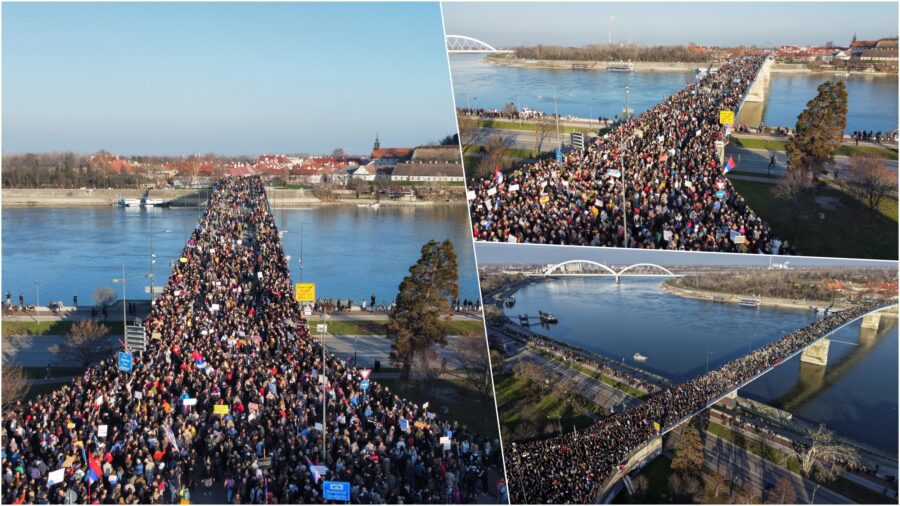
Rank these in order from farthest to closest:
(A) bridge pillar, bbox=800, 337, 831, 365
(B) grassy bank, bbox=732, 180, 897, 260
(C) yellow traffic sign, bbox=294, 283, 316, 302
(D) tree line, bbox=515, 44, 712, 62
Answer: (C) yellow traffic sign, bbox=294, 283, 316, 302 < (A) bridge pillar, bbox=800, 337, 831, 365 < (D) tree line, bbox=515, 44, 712, 62 < (B) grassy bank, bbox=732, 180, 897, 260

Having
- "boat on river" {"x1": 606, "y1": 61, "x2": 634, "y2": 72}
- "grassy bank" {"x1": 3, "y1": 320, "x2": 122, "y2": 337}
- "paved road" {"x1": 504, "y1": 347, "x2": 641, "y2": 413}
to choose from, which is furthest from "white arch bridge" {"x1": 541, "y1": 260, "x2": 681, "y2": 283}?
"grassy bank" {"x1": 3, "y1": 320, "x2": 122, "y2": 337}

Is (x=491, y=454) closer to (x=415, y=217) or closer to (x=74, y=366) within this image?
(x=74, y=366)

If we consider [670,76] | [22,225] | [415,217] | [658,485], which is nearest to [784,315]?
[658,485]

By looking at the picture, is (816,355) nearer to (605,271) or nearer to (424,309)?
(605,271)

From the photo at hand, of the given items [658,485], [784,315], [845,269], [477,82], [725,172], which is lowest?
[658,485]

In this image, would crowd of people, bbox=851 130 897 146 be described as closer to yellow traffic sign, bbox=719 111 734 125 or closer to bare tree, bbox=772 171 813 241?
bare tree, bbox=772 171 813 241

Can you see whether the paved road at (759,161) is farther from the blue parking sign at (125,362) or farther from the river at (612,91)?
the blue parking sign at (125,362)

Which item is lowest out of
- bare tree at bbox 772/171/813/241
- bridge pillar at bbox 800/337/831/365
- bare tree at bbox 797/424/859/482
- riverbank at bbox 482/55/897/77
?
bare tree at bbox 797/424/859/482
